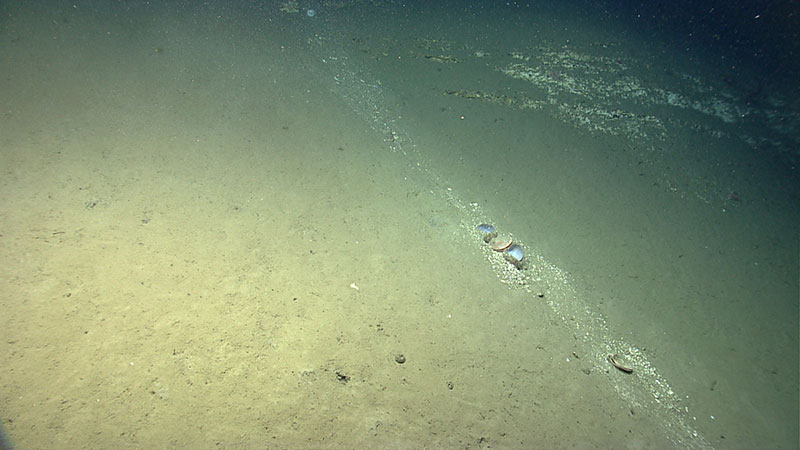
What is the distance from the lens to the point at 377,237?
7.77 ft

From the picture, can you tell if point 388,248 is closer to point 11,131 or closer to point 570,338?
point 570,338

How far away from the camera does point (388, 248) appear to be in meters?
2.33

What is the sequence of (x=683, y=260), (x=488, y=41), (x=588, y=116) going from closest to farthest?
(x=683, y=260)
(x=588, y=116)
(x=488, y=41)

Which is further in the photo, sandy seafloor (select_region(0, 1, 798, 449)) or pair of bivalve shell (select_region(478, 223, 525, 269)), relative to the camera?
pair of bivalve shell (select_region(478, 223, 525, 269))

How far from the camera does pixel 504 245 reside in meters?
2.44

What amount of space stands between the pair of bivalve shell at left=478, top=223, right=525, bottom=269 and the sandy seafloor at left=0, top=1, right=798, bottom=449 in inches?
2.9

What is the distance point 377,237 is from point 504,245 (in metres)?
0.80

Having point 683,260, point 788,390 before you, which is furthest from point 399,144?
point 788,390

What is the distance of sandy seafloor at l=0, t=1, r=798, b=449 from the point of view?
5.92 ft

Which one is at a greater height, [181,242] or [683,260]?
[683,260]

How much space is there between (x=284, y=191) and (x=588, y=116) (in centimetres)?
244

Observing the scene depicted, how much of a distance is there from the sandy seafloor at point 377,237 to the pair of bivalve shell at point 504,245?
7cm

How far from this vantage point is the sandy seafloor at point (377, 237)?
1.81 m

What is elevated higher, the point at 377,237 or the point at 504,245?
the point at 504,245
